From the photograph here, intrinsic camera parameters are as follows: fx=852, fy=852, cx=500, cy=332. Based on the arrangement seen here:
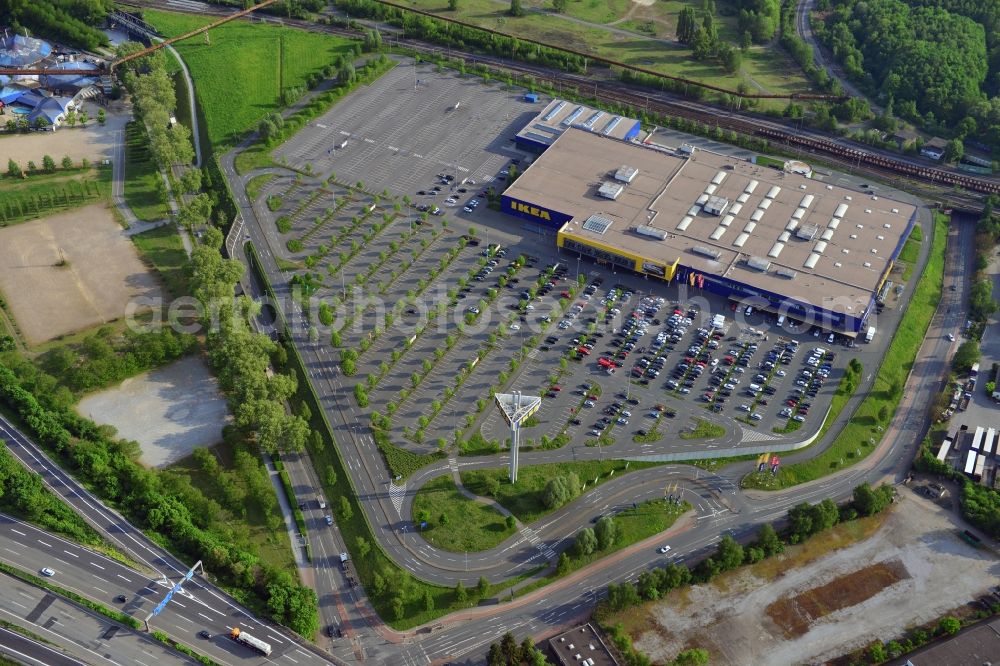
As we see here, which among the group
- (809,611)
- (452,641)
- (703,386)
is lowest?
(452,641)

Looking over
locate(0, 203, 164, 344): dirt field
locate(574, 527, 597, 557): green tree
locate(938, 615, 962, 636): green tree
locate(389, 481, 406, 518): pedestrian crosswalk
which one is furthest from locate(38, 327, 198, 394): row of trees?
locate(938, 615, 962, 636): green tree

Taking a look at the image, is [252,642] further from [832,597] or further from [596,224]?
[596,224]

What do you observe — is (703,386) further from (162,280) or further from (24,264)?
(24,264)

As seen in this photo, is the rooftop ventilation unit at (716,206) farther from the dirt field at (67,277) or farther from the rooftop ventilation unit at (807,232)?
the dirt field at (67,277)

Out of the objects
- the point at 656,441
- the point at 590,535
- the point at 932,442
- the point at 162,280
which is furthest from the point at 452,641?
the point at 162,280

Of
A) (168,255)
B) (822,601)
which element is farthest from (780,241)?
(168,255)

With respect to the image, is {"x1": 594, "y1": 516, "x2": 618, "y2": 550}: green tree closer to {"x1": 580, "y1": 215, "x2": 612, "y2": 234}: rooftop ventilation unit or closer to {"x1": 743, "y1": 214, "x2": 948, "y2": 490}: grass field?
{"x1": 743, "y1": 214, "x2": 948, "y2": 490}: grass field
